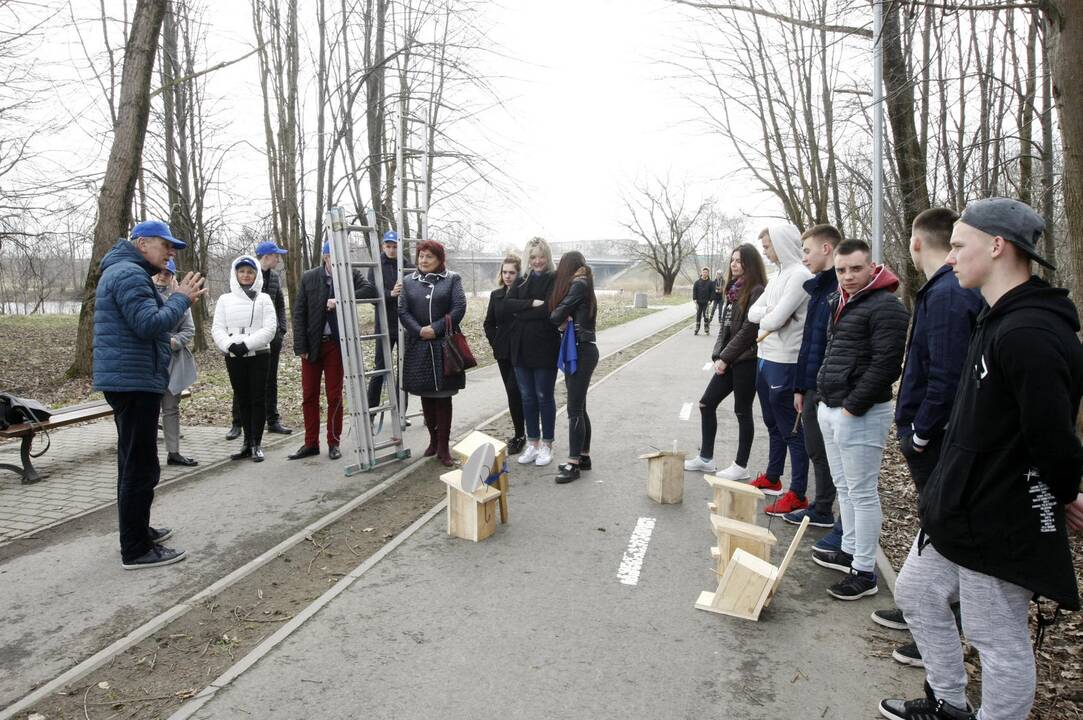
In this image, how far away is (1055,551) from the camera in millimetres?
2418

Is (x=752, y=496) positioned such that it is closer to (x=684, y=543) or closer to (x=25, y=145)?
(x=684, y=543)

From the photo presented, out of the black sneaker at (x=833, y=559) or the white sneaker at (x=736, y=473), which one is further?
the white sneaker at (x=736, y=473)

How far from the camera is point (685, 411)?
10.3 m

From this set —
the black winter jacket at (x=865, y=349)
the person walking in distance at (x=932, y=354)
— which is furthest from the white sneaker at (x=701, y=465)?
the person walking in distance at (x=932, y=354)

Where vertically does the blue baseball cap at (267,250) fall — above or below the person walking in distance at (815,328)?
above

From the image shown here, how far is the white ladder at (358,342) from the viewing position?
6504mm

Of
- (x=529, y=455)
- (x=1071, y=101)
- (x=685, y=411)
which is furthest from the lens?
(x=685, y=411)

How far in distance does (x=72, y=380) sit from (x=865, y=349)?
13.9 meters

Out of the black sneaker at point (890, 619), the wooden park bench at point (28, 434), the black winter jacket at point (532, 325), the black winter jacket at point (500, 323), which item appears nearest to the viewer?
the black sneaker at point (890, 619)

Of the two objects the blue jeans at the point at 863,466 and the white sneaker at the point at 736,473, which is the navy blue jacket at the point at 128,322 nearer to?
the blue jeans at the point at 863,466

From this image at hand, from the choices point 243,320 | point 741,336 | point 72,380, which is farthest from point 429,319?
point 72,380

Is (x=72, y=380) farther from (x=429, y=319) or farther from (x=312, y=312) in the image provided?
(x=429, y=319)

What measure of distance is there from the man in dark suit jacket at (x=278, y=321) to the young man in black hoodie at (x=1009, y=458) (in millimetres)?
6954

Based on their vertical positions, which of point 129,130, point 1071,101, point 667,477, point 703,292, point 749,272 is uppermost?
point 129,130
